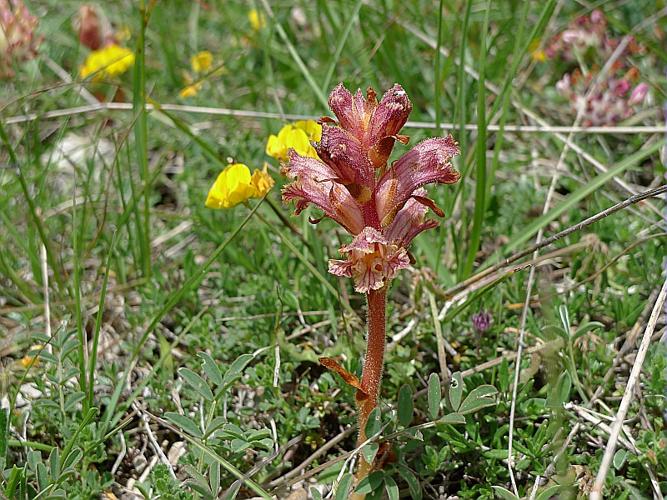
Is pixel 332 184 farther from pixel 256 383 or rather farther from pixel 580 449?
pixel 580 449

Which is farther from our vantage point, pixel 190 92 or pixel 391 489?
pixel 190 92

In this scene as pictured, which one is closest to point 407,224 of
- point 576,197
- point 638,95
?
point 576,197

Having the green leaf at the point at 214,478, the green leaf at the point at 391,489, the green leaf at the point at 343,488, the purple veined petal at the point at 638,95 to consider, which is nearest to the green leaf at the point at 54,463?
the green leaf at the point at 214,478

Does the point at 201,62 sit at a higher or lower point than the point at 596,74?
higher

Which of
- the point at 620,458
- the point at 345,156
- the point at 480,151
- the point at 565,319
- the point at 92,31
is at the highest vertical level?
the point at 92,31

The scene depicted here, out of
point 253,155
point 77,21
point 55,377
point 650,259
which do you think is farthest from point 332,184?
point 77,21

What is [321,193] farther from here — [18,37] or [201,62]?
[18,37]

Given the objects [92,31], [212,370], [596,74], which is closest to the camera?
[212,370]

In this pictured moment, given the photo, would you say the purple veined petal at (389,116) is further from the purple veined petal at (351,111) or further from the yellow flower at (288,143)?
the yellow flower at (288,143)
